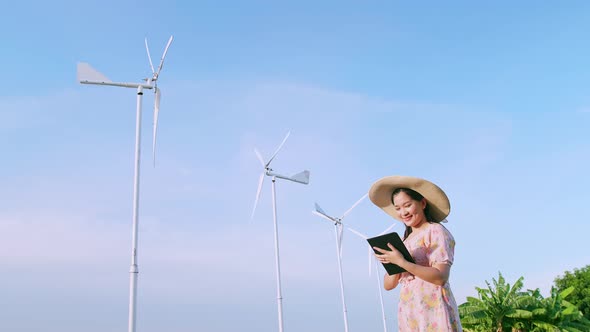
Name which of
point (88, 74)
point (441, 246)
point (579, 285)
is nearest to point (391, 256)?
point (441, 246)

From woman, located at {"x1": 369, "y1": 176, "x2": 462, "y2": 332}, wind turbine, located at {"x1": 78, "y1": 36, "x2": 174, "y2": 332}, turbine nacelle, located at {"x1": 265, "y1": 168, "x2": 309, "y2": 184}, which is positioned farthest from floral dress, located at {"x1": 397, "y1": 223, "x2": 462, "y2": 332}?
turbine nacelle, located at {"x1": 265, "y1": 168, "x2": 309, "y2": 184}

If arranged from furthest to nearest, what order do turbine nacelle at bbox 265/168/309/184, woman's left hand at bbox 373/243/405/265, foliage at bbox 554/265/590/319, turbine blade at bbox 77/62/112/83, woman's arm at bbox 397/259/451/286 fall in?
foliage at bbox 554/265/590/319 → turbine nacelle at bbox 265/168/309/184 → turbine blade at bbox 77/62/112/83 → woman's left hand at bbox 373/243/405/265 → woman's arm at bbox 397/259/451/286

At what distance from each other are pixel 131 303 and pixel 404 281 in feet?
28.2

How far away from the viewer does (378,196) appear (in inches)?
173

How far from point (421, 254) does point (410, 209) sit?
0.36 meters

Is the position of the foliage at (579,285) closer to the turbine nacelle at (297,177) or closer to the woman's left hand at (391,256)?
the turbine nacelle at (297,177)

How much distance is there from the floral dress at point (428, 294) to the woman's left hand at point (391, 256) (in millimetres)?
218

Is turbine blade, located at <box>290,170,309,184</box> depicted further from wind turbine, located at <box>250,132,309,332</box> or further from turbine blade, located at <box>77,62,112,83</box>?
turbine blade, located at <box>77,62,112,83</box>

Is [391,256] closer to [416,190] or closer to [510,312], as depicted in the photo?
[416,190]

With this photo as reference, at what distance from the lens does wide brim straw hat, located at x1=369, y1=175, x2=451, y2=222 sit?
4.07 m

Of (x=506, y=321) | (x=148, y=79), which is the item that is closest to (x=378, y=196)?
(x=148, y=79)

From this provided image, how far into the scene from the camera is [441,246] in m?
3.87

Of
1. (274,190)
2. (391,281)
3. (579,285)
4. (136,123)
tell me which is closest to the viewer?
(391,281)

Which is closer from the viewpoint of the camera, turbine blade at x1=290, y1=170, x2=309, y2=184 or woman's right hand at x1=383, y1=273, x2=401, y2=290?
woman's right hand at x1=383, y1=273, x2=401, y2=290
